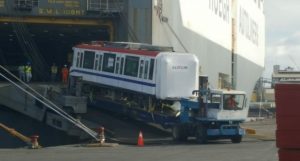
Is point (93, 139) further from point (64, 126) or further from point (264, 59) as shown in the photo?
point (264, 59)

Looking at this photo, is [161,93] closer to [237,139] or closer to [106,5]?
[237,139]

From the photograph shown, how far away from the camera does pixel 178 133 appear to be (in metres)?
30.4

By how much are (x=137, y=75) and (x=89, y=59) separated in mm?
4002

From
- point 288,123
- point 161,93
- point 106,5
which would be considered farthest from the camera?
point 106,5

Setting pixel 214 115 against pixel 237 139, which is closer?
pixel 214 115

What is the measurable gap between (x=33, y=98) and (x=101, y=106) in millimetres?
3499

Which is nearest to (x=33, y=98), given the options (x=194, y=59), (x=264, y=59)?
(x=194, y=59)

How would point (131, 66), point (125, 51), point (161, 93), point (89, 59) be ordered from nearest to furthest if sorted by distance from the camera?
point (161, 93), point (131, 66), point (125, 51), point (89, 59)

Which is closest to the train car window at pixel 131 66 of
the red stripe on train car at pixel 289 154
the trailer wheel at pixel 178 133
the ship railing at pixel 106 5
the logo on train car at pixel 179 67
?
the logo on train car at pixel 179 67

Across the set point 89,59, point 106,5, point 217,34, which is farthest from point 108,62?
point 217,34

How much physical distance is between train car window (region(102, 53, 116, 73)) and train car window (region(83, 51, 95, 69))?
1070 mm

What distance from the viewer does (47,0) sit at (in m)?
40.7

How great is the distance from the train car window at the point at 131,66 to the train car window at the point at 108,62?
38.9 inches

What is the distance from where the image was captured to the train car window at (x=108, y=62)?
3209 centimetres
